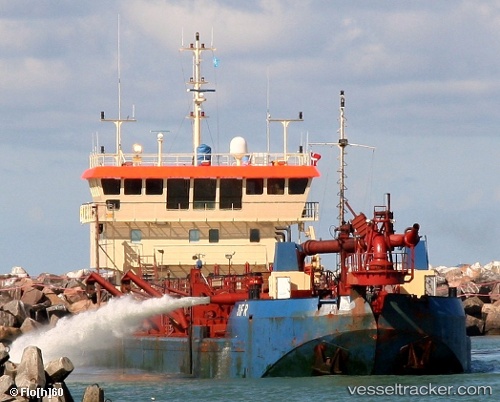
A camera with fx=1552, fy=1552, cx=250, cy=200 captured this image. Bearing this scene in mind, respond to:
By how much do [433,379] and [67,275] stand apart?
33.9 metres

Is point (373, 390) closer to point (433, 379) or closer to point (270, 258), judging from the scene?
point (433, 379)

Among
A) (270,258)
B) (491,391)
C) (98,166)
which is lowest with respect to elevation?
(491,391)

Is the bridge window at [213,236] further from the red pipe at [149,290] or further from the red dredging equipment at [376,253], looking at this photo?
the red dredging equipment at [376,253]

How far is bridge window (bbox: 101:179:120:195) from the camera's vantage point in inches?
1844

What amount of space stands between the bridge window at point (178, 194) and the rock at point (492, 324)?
18714 mm

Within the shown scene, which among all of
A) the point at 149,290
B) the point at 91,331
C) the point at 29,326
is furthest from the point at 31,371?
the point at 29,326

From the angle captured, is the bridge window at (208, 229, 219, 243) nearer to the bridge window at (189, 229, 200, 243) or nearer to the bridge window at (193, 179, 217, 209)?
the bridge window at (189, 229, 200, 243)

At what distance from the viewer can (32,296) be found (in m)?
59.0

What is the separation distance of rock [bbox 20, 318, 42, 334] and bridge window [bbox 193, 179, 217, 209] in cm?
925

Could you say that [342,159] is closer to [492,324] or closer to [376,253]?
[376,253]

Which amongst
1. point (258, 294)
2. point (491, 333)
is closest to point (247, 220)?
point (258, 294)

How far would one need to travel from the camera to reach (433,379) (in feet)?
119

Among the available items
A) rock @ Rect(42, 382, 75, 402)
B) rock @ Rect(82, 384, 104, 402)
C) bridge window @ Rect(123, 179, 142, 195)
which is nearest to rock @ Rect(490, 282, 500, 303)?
bridge window @ Rect(123, 179, 142, 195)

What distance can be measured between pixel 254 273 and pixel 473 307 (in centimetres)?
2265
